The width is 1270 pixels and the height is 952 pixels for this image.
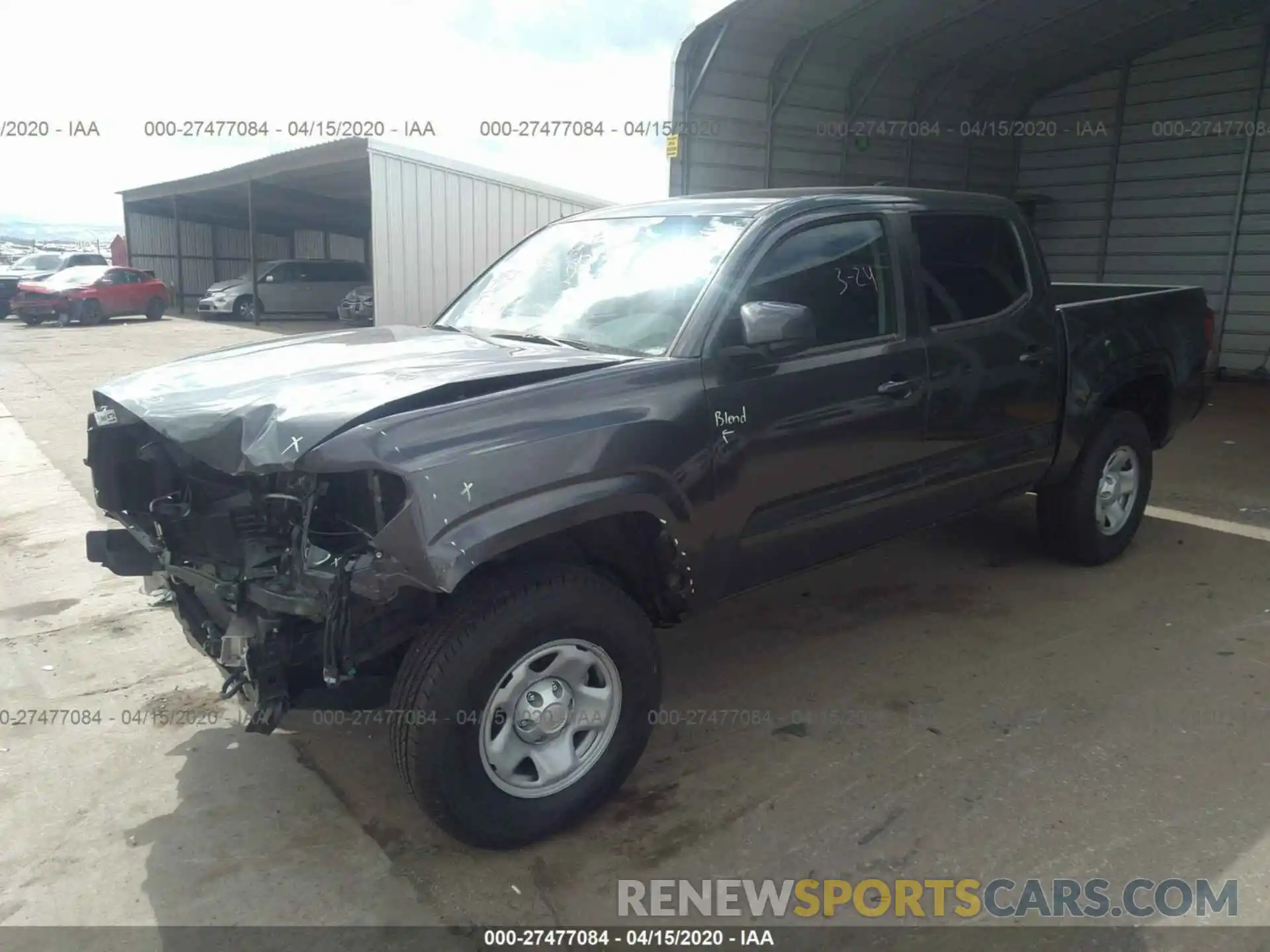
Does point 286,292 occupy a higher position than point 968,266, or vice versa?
point 968,266

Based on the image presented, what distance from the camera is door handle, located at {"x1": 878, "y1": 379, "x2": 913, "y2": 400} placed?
3805mm

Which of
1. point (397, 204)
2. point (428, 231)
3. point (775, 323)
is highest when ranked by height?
point (397, 204)

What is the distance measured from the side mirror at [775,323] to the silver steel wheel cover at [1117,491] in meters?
2.78

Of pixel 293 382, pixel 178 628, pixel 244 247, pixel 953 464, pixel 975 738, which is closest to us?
pixel 293 382

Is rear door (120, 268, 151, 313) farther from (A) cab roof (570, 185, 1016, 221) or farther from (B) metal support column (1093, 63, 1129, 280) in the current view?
(A) cab roof (570, 185, 1016, 221)

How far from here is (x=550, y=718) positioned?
291 centimetres

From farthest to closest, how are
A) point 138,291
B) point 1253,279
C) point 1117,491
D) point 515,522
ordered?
point 138,291 < point 1253,279 < point 1117,491 < point 515,522

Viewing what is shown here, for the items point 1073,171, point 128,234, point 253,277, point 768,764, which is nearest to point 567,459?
point 768,764

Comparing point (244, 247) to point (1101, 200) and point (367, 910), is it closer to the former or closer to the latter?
point (1101, 200)

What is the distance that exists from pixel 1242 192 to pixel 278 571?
1459 cm

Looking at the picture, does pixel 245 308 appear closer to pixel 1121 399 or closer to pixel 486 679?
pixel 1121 399

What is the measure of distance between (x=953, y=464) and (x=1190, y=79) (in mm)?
12538

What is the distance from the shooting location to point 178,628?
14.9 feet

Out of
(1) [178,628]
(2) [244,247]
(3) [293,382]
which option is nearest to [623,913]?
(3) [293,382]
